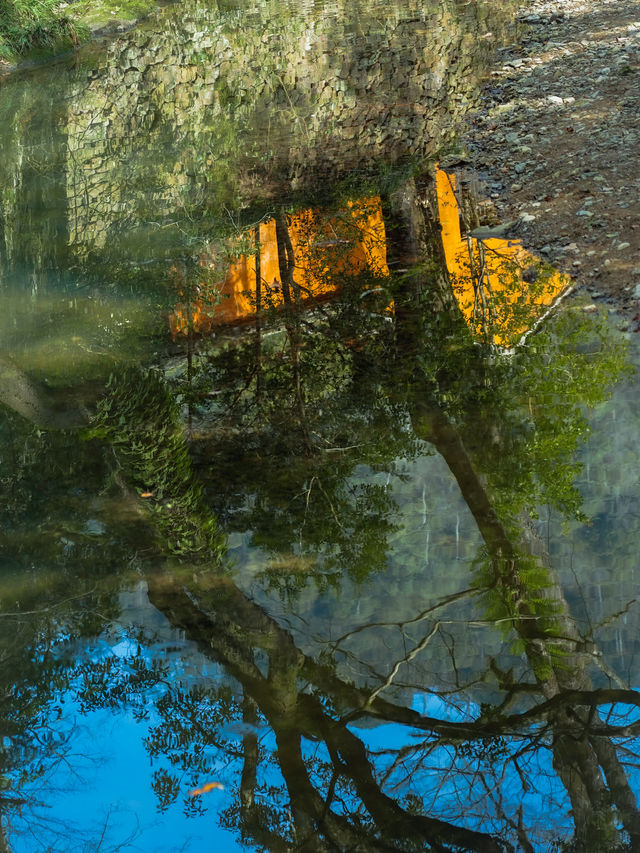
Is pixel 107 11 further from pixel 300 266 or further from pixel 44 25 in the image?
pixel 300 266

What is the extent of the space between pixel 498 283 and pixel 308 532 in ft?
9.04

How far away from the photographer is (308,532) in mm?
4293

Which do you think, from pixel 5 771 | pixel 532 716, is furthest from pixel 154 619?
pixel 532 716

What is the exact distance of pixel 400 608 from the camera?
148 inches

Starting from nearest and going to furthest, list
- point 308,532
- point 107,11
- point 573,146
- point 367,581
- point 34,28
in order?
1. point 367,581
2. point 308,532
3. point 573,146
4. point 34,28
5. point 107,11

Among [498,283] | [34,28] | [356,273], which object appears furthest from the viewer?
[34,28]

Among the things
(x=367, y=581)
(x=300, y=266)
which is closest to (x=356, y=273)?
(x=300, y=266)

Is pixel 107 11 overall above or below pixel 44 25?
above

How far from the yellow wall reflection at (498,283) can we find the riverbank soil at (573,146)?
16cm

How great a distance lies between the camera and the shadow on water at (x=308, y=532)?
121 inches

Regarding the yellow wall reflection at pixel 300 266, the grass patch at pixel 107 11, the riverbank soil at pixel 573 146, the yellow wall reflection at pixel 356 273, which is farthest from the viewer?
the grass patch at pixel 107 11

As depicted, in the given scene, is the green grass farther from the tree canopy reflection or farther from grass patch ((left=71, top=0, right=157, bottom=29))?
the tree canopy reflection

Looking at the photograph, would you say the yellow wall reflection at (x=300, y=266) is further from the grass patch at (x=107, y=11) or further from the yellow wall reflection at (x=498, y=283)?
the grass patch at (x=107, y=11)

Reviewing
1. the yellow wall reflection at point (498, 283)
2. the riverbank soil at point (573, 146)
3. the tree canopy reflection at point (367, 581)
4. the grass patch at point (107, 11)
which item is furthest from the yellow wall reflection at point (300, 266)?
the grass patch at point (107, 11)
